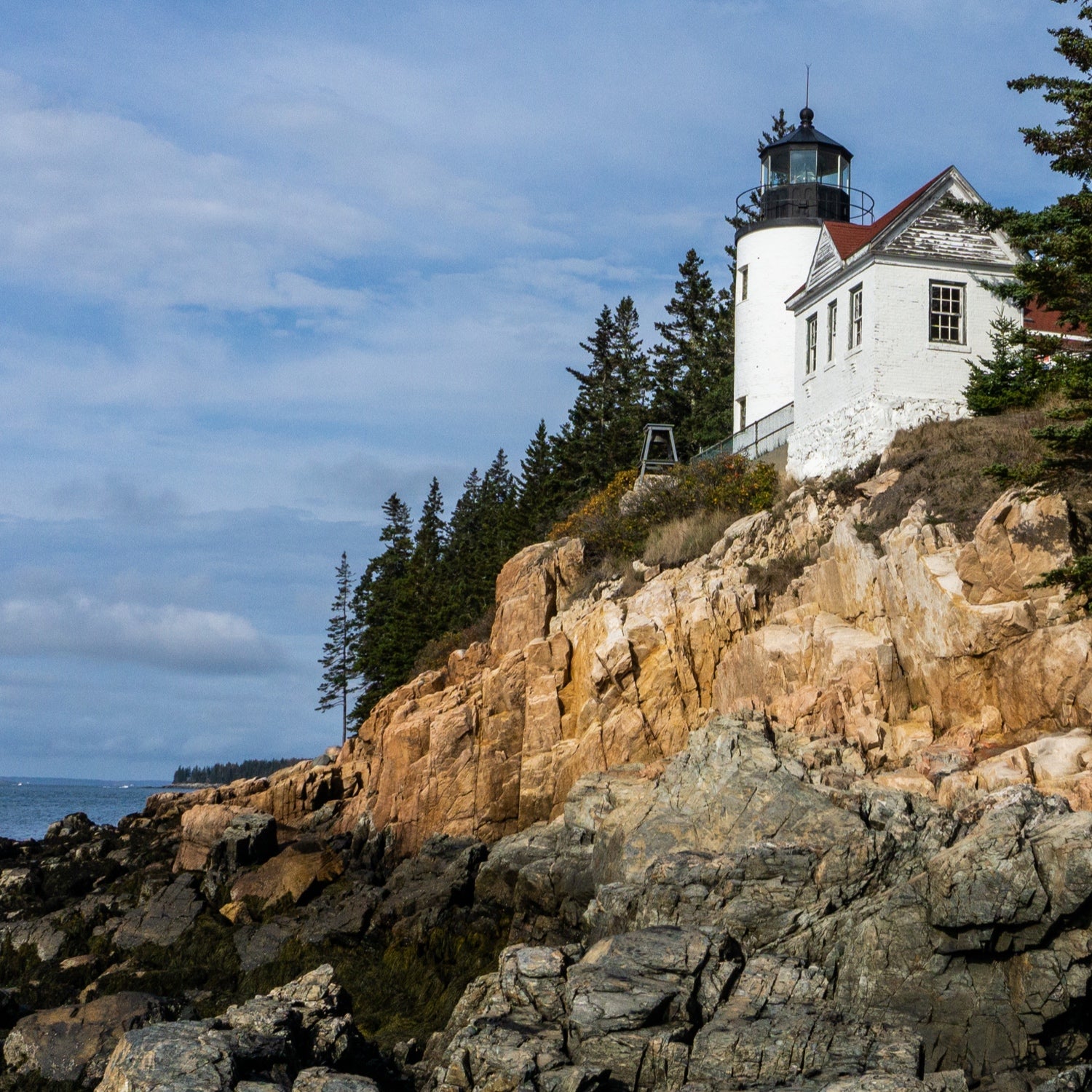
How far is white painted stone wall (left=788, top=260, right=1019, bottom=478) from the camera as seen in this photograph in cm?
2884

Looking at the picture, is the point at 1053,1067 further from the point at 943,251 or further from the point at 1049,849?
the point at 943,251

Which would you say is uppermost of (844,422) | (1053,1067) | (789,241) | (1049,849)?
(789,241)

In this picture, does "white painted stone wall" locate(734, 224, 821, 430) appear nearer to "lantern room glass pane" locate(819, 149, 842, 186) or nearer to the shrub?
"lantern room glass pane" locate(819, 149, 842, 186)

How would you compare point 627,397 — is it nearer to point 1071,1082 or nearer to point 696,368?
point 696,368

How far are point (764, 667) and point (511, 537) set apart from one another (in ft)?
95.1

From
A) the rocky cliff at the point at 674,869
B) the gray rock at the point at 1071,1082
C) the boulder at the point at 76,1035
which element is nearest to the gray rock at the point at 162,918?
the rocky cliff at the point at 674,869

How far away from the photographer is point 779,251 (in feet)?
125

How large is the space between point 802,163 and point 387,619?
3141cm

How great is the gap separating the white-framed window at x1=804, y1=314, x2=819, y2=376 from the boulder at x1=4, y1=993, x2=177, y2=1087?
73.5ft

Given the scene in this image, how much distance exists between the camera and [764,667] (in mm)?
22703

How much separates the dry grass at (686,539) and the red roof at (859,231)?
7.37m

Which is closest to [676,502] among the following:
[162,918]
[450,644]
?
[450,644]

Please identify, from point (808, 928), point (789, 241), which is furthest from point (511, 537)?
point (808, 928)

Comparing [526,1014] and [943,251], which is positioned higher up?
[943,251]
